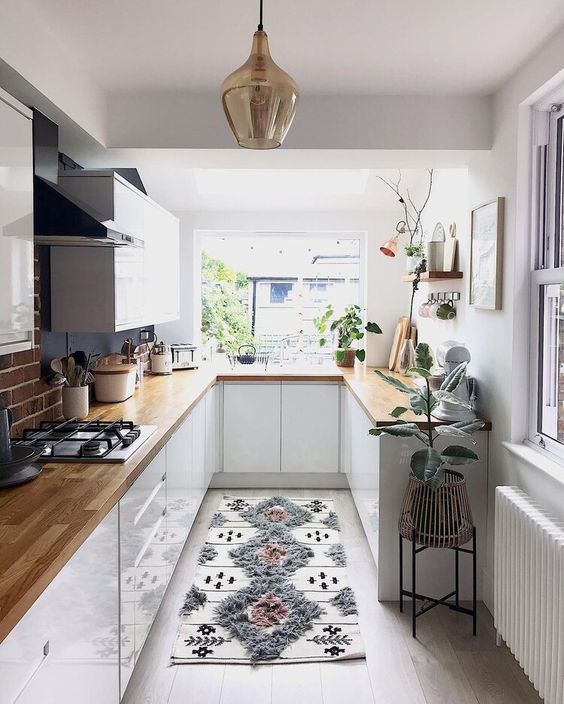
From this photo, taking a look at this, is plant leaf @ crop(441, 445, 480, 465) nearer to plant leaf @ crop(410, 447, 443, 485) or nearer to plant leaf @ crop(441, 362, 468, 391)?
plant leaf @ crop(410, 447, 443, 485)

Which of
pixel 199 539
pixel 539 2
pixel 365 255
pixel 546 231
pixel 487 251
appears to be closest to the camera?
pixel 539 2

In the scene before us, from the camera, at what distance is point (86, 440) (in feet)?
8.36

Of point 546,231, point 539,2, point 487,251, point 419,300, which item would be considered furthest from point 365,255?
point 539,2

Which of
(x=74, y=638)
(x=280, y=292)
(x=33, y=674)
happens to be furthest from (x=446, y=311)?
(x=33, y=674)

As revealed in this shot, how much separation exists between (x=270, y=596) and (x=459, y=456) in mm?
1156

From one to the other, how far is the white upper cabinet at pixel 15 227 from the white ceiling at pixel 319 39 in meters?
0.54

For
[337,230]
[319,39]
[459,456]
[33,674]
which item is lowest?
[33,674]

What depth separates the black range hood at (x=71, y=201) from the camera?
2.49 metres

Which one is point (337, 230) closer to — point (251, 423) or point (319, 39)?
point (251, 423)

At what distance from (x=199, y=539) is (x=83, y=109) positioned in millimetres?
2470

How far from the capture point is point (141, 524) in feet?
7.77

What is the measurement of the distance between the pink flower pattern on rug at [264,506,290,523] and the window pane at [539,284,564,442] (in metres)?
1.99

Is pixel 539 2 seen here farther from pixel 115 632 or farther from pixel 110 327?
pixel 115 632

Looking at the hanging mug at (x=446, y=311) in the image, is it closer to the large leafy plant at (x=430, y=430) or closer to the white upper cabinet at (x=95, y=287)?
the large leafy plant at (x=430, y=430)
